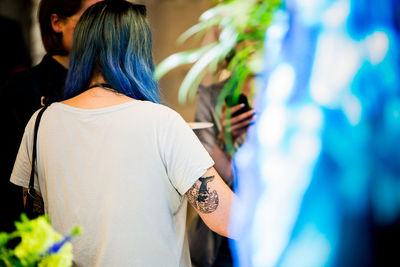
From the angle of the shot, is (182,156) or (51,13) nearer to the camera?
(182,156)

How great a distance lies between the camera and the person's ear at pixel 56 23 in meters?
1.57

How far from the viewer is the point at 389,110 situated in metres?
1.07

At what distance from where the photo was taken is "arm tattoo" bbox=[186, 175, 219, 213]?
1.07m

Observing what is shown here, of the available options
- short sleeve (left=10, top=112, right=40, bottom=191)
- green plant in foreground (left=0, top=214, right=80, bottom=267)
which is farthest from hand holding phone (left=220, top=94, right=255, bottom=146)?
green plant in foreground (left=0, top=214, right=80, bottom=267)

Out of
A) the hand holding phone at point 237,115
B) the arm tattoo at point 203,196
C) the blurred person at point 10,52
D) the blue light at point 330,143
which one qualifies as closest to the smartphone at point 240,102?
the hand holding phone at point 237,115

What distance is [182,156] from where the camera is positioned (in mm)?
1068

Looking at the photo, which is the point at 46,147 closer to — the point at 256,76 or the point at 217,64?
the point at 256,76

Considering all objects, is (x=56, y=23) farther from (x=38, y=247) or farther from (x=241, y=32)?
(x=38, y=247)

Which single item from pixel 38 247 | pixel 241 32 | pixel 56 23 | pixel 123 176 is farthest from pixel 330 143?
pixel 56 23

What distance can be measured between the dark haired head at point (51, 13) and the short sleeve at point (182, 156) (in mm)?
746

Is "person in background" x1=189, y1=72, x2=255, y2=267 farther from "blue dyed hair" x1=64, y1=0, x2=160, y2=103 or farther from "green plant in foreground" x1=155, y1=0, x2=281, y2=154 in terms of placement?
"blue dyed hair" x1=64, y1=0, x2=160, y2=103

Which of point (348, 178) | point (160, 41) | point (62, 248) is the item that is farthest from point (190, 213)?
point (62, 248)

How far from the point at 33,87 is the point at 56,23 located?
27 centimetres

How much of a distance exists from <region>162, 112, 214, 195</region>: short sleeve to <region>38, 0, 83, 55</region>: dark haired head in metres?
0.75
